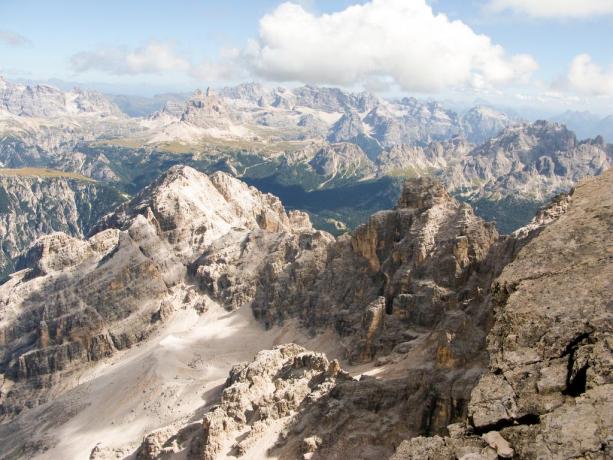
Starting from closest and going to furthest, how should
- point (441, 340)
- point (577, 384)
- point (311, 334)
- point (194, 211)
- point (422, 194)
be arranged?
1. point (577, 384)
2. point (441, 340)
3. point (311, 334)
4. point (422, 194)
5. point (194, 211)

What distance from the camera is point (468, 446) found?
54.9 ft

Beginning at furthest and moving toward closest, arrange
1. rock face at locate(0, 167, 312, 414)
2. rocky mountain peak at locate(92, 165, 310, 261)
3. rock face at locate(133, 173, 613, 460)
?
rocky mountain peak at locate(92, 165, 310, 261), rock face at locate(0, 167, 312, 414), rock face at locate(133, 173, 613, 460)

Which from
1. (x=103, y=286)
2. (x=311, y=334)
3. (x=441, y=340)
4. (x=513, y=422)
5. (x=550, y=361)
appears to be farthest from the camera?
Answer: (x=103, y=286)

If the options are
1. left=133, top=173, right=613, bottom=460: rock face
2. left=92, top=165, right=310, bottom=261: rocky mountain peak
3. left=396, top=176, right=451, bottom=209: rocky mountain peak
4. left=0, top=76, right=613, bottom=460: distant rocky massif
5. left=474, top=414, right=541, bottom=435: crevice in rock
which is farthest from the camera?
left=92, top=165, right=310, bottom=261: rocky mountain peak

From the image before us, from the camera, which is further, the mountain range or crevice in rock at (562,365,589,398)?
the mountain range

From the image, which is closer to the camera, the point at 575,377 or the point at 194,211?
the point at 575,377

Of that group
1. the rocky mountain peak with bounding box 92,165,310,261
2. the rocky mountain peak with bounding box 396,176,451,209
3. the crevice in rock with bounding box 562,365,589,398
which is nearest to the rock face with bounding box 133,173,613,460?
the crevice in rock with bounding box 562,365,589,398

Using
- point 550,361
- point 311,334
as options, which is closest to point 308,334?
point 311,334

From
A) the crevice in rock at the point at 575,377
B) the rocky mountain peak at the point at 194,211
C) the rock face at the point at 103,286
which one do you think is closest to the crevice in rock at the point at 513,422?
the crevice in rock at the point at 575,377

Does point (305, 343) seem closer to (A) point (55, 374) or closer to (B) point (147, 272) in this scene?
(B) point (147, 272)

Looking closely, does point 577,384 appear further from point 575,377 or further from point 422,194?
point 422,194

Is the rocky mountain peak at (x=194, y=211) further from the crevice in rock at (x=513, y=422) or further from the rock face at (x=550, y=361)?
the crevice in rock at (x=513, y=422)

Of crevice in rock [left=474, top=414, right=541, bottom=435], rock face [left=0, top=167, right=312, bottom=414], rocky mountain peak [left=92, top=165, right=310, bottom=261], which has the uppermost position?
crevice in rock [left=474, top=414, right=541, bottom=435]

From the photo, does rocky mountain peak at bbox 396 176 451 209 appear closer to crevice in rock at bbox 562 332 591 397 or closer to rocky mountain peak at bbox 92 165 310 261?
rocky mountain peak at bbox 92 165 310 261
